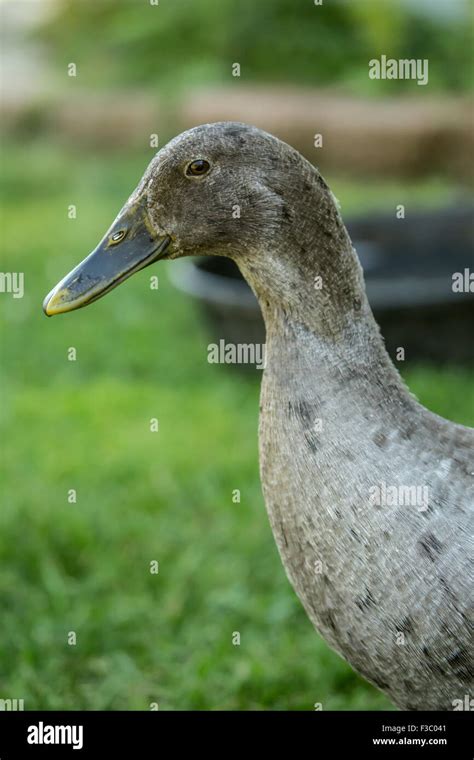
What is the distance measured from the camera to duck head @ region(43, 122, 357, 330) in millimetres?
1882

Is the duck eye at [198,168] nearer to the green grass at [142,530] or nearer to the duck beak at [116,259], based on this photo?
the duck beak at [116,259]

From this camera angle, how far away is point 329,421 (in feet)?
6.28

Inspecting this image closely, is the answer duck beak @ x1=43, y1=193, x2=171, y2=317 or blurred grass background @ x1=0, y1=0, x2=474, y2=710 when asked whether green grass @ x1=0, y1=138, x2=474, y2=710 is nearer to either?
blurred grass background @ x1=0, y1=0, x2=474, y2=710

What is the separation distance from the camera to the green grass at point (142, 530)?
9.64 feet

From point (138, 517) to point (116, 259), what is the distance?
6.50 feet

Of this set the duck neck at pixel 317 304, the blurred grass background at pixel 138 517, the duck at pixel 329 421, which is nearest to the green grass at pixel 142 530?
the blurred grass background at pixel 138 517

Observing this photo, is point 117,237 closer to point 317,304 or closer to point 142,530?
point 317,304

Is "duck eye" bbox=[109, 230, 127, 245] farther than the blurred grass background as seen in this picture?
No

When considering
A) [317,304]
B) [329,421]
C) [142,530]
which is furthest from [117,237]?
[142,530]

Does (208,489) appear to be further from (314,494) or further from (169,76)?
(169,76)

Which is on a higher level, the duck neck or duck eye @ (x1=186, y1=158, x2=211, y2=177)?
duck eye @ (x1=186, y1=158, x2=211, y2=177)

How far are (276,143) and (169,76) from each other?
9544 millimetres

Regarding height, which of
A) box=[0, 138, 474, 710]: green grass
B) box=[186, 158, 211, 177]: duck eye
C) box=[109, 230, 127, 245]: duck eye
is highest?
box=[186, 158, 211, 177]: duck eye

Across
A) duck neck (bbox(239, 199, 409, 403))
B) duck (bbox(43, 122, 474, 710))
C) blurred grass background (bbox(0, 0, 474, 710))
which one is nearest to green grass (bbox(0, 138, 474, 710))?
blurred grass background (bbox(0, 0, 474, 710))
